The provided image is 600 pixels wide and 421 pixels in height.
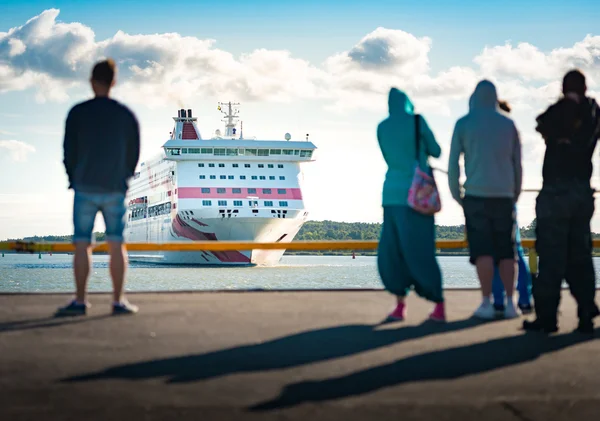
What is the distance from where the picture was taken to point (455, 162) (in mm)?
5027

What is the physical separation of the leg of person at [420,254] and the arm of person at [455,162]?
0.92ft

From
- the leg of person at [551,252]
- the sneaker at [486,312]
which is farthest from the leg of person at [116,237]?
the leg of person at [551,252]

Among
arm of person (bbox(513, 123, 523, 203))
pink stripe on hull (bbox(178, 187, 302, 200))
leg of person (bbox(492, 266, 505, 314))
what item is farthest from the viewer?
pink stripe on hull (bbox(178, 187, 302, 200))

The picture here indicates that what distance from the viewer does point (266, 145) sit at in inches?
1964

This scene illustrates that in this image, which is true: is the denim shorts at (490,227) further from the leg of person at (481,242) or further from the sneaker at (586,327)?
the sneaker at (586,327)

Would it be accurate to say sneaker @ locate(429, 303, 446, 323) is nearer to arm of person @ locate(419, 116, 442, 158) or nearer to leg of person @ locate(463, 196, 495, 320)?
leg of person @ locate(463, 196, 495, 320)

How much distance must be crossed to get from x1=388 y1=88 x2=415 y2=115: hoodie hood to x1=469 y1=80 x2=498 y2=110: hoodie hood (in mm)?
377

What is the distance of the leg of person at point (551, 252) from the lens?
14.6 feet

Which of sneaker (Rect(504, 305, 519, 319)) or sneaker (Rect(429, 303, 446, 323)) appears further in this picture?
sneaker (Rect(504, 305, 519, 319))

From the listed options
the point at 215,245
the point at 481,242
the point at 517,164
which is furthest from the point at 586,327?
the point at 215,245

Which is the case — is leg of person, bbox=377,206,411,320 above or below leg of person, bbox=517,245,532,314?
above

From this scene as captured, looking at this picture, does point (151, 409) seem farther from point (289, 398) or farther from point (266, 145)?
point (266, 145)

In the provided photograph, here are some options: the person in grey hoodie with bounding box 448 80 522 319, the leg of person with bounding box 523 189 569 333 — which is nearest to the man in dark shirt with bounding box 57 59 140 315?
the person in grey hoodie with bounding box 448 80 522 319

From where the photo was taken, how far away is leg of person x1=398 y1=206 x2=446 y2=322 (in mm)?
4820
